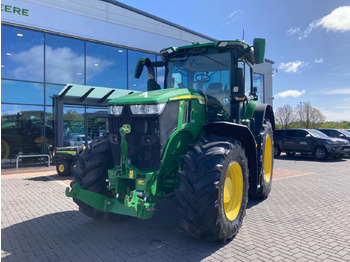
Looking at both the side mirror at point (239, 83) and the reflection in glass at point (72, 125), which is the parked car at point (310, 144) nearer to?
the reflection in glass at point (72, 125)

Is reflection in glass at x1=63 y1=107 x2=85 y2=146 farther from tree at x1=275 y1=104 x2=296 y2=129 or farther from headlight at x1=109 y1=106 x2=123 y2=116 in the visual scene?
tree at x1=275 y1=104 x2=296 y2=129

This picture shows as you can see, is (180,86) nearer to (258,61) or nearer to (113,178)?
(258,61)

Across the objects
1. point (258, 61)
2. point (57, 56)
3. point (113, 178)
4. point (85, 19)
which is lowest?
point (113, 178)

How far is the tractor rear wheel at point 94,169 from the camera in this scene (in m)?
4.41

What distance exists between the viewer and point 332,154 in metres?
15.0

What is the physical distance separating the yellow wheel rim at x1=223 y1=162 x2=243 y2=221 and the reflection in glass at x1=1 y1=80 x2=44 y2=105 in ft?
40.8

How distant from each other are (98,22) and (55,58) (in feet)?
9.96

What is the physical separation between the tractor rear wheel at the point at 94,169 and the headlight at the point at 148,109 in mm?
944

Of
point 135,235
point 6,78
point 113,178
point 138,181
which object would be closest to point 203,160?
point 138,181

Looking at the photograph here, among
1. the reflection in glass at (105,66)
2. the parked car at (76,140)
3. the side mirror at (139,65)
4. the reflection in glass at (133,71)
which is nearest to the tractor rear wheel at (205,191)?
the side mirror at (139,65)

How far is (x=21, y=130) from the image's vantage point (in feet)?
44.6

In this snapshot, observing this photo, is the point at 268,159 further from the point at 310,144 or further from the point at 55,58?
the point at 55,58

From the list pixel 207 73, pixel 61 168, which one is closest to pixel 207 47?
pixel 207 73

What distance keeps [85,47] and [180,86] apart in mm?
11459
